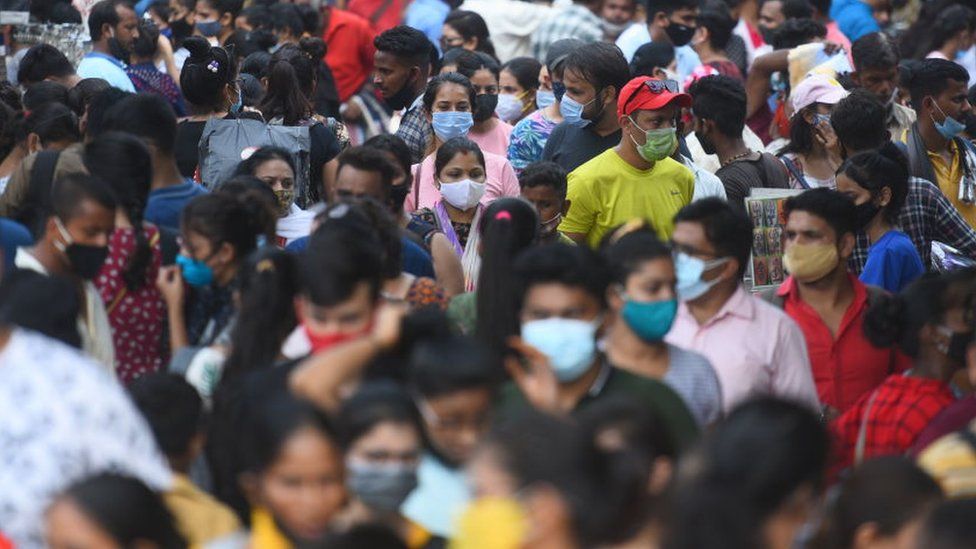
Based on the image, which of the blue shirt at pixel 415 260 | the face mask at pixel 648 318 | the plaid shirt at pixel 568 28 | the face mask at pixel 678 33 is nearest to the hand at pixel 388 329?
the face mask at pixel 648 318

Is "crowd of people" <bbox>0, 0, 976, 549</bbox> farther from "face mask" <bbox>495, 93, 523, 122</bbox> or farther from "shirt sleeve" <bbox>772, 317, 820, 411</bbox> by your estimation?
"face mask" <bbox>495, 93, 523, 122</bbox>

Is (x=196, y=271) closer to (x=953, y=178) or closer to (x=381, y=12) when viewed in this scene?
(x=953, y=178)

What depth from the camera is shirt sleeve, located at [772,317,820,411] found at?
21.2 feet

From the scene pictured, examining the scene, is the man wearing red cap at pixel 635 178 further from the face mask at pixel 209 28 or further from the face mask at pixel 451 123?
the face mask at pixel 209 28

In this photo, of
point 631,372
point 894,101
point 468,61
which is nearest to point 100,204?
point 631,372

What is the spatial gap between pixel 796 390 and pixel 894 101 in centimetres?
587

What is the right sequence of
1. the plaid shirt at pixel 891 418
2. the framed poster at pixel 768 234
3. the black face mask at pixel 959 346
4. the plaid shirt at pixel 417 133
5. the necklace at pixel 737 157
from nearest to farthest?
the plaid shirt at pixel 891 418
the black face mask at pixel 959 346
the framed poster at pixel 768 234
the necklace at pixel 737 157
the plaid shirt at pixel 417 133

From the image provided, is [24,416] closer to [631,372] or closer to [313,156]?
[631,372]

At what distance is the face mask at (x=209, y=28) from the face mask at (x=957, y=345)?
8.61 m

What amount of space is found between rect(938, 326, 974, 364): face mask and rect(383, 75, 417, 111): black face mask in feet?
17.8

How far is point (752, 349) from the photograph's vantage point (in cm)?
653

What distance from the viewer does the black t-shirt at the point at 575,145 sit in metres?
9.76

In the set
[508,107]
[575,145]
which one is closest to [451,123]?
[575,145]

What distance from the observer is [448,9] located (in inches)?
626
